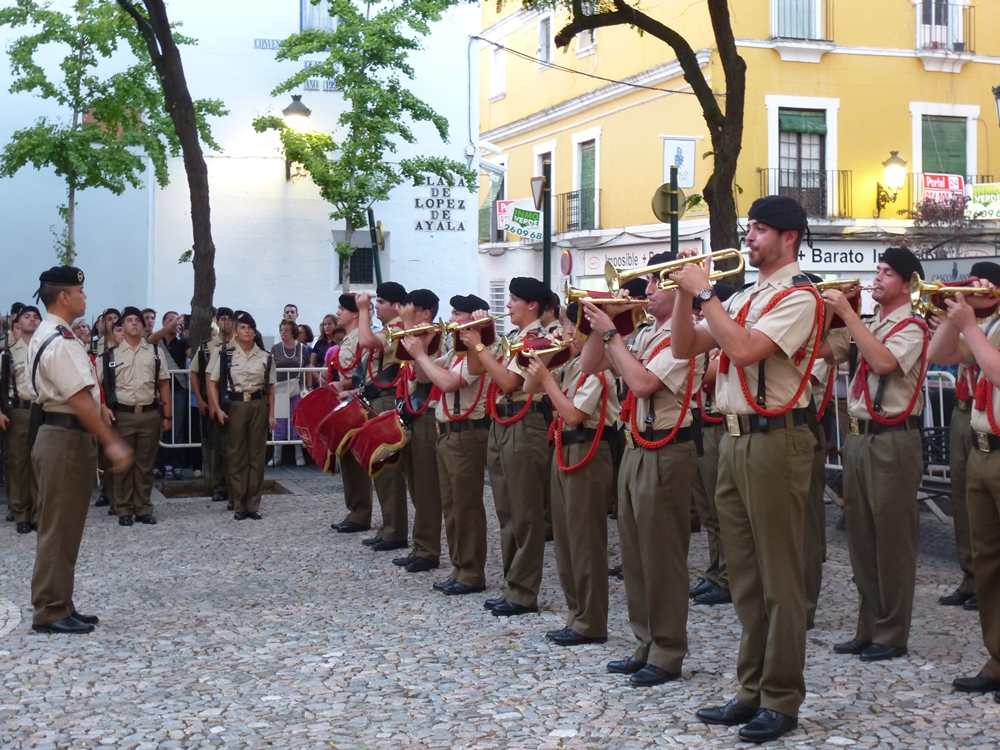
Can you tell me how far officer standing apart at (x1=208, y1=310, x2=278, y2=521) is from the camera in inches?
470

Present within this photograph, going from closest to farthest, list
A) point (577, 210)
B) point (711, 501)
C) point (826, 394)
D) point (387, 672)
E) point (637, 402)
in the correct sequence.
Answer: point (637, 402)
point (387, 672)
point (826, 394)
point (711, 501)
point (577, 210)

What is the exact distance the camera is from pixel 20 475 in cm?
1131

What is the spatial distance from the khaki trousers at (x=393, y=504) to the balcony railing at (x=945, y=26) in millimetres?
21630

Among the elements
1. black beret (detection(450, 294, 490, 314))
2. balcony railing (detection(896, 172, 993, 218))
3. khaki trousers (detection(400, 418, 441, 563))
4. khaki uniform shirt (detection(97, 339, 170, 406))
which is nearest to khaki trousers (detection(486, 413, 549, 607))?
black beret (detection(450, 294, 490, 314))

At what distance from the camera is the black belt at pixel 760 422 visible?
17.0ft

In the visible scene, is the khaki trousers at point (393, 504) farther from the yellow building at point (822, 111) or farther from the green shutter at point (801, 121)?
the green shutter at point (801, 121)

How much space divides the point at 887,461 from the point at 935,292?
1.22 meters

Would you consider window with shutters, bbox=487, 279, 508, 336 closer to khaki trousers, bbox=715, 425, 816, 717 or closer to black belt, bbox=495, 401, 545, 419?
black belt, bbox=495, 401, 545, 419

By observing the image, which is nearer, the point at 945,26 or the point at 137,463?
the point at 137,463

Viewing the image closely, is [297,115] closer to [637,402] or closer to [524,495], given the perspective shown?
[524,495]

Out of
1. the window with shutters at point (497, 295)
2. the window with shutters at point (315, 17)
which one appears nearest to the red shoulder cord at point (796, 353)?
the window with shutters at point (315, 17)

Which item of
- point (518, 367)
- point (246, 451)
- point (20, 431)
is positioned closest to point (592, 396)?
point (518, 367)

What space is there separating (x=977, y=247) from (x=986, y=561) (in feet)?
72.3

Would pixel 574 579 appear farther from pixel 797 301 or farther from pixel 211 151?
pixel 211 151
